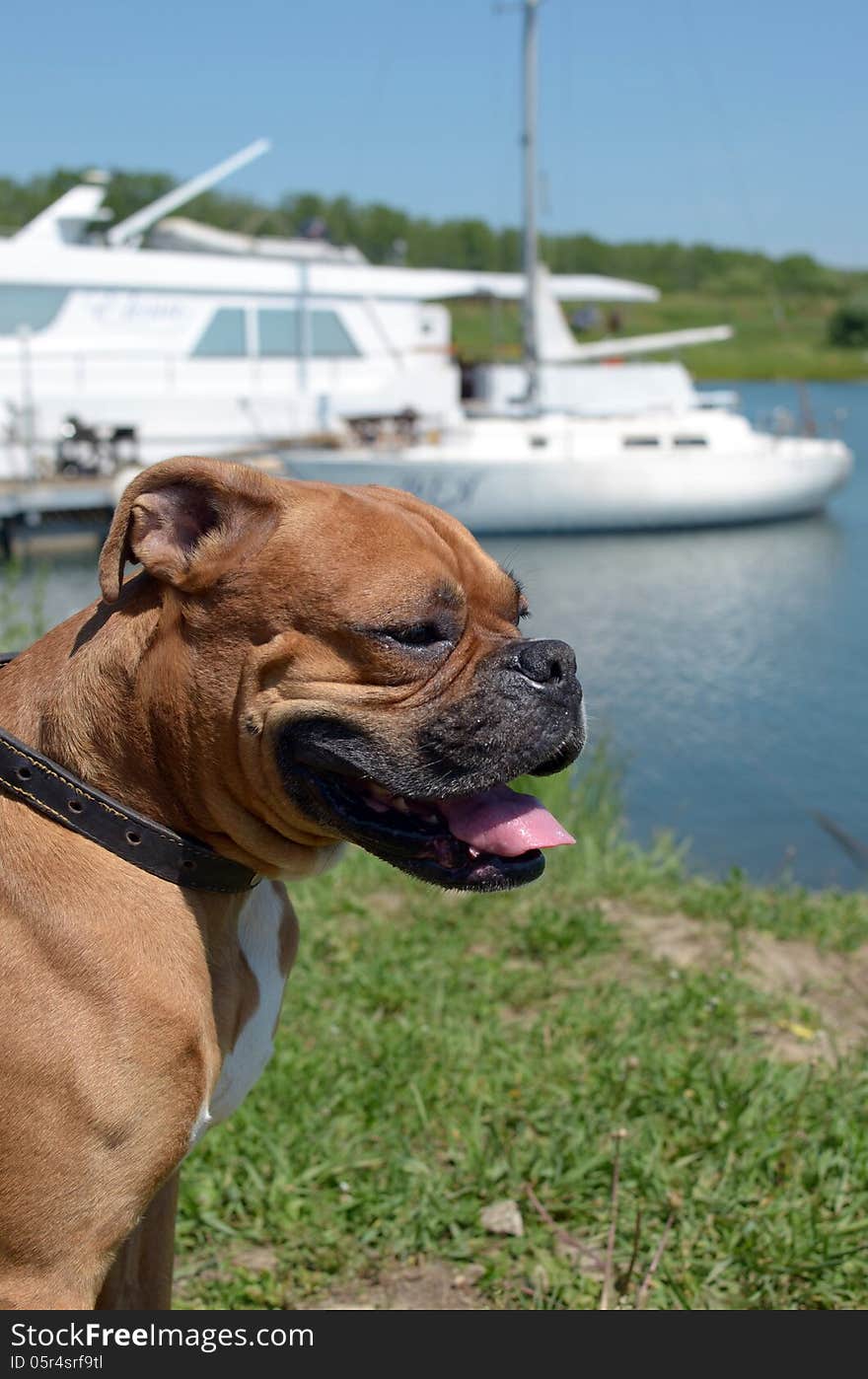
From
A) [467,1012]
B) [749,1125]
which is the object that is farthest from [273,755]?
[467,1012]

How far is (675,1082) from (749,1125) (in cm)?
30

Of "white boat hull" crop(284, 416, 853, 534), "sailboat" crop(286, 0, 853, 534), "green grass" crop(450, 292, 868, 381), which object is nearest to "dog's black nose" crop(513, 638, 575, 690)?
"sailboat" crop(286, 0, 853, 534)

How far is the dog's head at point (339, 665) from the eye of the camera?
7.38 feet

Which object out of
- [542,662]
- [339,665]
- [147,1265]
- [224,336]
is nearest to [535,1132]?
[147,1265]

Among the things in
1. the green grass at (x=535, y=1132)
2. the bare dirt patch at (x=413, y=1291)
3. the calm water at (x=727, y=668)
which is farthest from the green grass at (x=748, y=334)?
the bare dirt patch at (x=413, y=1291)

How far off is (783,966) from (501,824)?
2.88 m

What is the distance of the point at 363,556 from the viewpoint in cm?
227

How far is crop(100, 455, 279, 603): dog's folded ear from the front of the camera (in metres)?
2.27

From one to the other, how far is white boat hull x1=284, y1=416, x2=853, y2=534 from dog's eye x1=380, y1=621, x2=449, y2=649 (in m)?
18.9

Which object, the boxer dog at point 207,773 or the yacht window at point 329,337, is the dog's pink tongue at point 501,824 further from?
the yacht window at point 329,337

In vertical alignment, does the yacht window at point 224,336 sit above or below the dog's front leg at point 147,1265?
above

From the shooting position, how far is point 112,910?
220 cm

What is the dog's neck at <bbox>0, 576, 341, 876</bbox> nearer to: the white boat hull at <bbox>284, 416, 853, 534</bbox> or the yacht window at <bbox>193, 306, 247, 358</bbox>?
the white boat hull at <bbox>284, 416, 853, 534</bbox>
